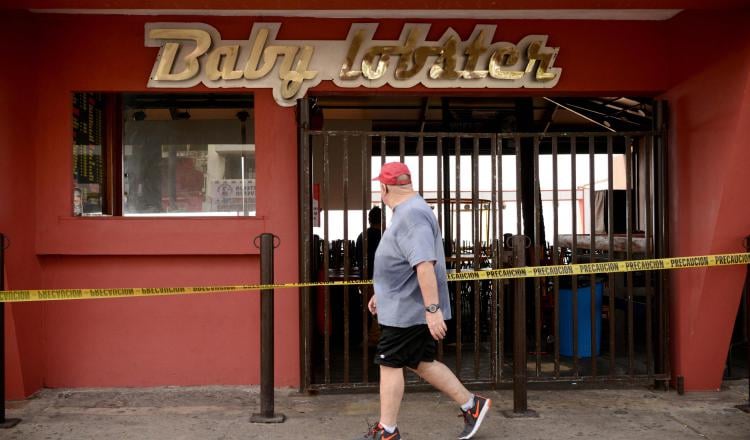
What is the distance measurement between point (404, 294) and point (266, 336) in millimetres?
1246

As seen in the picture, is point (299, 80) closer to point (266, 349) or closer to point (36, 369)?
point (266, 349)

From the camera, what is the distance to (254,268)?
242 inches

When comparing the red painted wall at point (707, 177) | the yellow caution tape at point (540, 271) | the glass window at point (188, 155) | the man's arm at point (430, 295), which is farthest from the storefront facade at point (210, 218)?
the man's arm at point (430, 295)

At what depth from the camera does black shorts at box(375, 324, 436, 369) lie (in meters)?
4.42

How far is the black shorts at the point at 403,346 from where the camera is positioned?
442 cm

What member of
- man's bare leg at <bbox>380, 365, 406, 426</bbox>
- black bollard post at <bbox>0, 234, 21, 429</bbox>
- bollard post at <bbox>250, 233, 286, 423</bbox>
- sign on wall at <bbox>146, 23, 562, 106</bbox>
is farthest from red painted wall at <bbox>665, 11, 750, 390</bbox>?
black bollard post at <bbox>0, 234, 21, 429</bbox>

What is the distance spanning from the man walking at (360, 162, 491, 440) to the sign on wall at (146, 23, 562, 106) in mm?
1756

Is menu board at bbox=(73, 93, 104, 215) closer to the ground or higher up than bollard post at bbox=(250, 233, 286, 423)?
higher up

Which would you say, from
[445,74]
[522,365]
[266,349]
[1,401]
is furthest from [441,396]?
[1,401]

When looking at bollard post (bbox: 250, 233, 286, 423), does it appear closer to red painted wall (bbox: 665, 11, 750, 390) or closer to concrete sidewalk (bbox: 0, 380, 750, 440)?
concrete sidewalk (bbox: 0, 380, 750, 440)

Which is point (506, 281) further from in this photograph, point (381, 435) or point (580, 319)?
point (381, 435)

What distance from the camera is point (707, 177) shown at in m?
5.70

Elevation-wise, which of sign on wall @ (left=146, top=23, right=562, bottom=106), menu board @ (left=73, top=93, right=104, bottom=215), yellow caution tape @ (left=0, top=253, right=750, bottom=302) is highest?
sign on wall @ (left=146, top=23, right=562, bottom=106)

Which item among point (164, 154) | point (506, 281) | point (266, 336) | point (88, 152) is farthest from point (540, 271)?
point (88, 152)
